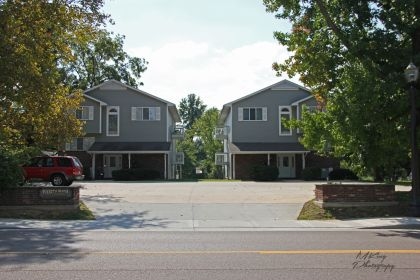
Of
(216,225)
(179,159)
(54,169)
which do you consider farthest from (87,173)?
(216,225)

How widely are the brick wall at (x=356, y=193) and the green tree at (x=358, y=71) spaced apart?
992mm

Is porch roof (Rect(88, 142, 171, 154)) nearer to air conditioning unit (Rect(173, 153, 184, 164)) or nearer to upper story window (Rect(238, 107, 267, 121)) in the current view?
air conditioning unit (Rect(173, 153, 184, 164))

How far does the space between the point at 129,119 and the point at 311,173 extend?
54.9 ft

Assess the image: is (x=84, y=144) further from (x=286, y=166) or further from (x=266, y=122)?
(x=286, y=166)

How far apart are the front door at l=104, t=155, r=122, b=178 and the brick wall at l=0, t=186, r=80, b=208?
2983 centimetres

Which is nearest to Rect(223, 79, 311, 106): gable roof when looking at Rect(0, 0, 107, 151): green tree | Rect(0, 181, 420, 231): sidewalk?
Rect(0, 181, 420, 231): sidewalk

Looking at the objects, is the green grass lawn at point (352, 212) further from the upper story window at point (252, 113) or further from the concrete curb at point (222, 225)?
the upper story window at point (252, 113)

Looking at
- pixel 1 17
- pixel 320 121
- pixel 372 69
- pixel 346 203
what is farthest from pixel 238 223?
pixel 1 17

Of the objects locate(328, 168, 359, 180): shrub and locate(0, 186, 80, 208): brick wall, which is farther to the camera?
locate(328, 168, 359, 180): shrub

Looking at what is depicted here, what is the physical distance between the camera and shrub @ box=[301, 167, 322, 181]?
4281 centimetres

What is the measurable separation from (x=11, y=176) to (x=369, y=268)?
42.3 feet

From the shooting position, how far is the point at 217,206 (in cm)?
2012

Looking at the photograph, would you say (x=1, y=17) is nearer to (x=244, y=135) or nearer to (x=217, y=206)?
(x=217, y=206)

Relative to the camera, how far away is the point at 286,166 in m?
47.2
